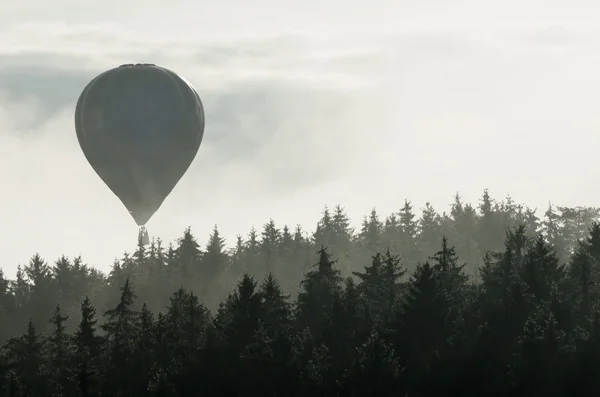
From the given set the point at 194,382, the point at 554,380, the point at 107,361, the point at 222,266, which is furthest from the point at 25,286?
the point at 554,380

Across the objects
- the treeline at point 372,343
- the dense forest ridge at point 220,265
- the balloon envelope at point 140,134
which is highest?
the dense forest ridge at point 220,265

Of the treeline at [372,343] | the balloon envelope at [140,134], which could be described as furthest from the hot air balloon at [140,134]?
the treeline at [372,343]

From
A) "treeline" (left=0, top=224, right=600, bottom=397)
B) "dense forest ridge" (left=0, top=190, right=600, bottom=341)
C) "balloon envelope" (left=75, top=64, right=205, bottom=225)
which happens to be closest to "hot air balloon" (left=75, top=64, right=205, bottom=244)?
"balloon envelope" (left=75, top=64, right=205, bottom=225)

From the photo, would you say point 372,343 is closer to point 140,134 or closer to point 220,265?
point 140,134

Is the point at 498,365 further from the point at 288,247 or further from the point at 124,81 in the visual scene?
the point at 288,247

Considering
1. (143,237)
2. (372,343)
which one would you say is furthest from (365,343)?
(143,237)

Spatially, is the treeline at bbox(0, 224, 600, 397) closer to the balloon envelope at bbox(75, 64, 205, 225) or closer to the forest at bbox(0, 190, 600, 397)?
the forest at bbox(0, 190, 600, 397)

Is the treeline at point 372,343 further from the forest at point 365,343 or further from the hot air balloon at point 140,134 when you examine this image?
the hot air balloon at point 140,134

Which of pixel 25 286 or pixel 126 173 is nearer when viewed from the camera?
pixel 126 173
